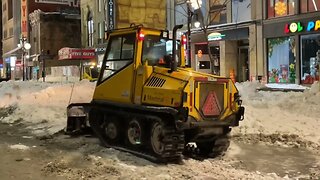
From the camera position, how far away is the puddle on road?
9500mm

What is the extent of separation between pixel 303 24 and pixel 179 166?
19.5 metres

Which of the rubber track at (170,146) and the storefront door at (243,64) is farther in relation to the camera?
the storefront door at (243,64)

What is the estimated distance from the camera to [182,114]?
9109 millimetres

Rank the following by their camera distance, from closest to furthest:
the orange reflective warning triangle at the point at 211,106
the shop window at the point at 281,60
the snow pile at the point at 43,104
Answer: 1. the orange reflective warning triangle at the point at 211,106
2. the snow pile at the point at 43,104
3. the shop window at the point at 281,60

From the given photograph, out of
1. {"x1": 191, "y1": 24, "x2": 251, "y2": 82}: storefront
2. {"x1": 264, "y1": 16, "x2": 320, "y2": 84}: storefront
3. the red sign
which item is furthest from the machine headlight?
the red sign

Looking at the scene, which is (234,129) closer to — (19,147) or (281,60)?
(19,147)

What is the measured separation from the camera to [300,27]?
2661 cm

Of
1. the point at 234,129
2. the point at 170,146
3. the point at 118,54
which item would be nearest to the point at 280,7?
the point at 234,129

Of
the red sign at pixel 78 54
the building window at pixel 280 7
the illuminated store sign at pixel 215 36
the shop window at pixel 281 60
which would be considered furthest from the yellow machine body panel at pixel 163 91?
the red sign at pixel 78 54

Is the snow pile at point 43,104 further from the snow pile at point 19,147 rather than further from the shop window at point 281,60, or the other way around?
the shop window at point 281,60

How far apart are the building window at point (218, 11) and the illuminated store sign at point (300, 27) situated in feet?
18.9

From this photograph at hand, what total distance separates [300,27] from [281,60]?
2626mm

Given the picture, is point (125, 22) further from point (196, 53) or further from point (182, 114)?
point (182, 114)

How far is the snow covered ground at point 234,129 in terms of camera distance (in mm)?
8914
